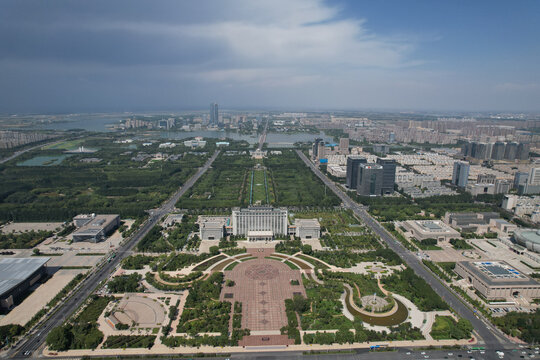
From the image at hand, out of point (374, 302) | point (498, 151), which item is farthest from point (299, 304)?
point (498, 151)

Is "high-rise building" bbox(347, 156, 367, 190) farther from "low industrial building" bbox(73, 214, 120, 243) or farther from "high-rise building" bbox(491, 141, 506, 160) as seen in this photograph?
"high-rise building" bbox(491, 141, 506, 160)

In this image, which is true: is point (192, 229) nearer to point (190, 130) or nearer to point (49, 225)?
point (49, 225)

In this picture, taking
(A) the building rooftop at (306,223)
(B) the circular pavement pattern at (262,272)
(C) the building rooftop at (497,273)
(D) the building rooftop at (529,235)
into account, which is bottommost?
(B) the circular pavement pattern at (262,272)

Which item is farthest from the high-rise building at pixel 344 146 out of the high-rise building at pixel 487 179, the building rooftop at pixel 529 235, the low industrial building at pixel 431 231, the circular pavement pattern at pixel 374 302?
the circular pavement pattern at pixel 374 302

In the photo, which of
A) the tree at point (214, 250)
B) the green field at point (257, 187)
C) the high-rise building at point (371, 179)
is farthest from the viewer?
the high-rise building at point (371, 179)

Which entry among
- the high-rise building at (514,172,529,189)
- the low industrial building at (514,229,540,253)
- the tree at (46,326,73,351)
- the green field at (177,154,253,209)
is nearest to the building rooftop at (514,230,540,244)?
the low industrial building at (514,229,540,253)

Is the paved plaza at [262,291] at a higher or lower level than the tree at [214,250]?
lower

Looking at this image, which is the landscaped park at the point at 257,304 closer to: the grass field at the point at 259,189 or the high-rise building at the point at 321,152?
the grass field at the point at 259,189
